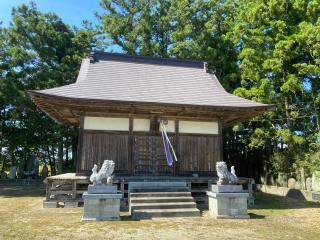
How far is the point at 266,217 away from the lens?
30.4 ft

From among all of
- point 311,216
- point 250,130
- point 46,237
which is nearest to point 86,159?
point 46,237

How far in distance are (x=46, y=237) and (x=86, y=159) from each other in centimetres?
517

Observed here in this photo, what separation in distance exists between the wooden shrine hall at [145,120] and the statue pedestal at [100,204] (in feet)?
10.5

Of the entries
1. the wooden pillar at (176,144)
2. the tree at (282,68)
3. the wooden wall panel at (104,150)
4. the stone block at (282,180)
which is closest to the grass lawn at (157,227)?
the wooden wall panel at (104,150)

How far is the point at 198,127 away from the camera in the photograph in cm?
1263

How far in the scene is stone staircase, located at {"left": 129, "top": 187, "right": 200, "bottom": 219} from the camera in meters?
9.13

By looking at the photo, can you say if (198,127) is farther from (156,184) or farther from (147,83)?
(156,184)

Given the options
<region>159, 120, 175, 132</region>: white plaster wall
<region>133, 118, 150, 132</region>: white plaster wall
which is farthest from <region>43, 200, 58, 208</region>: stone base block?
<region>159, 120, 175, 132</region>: white plaster wall

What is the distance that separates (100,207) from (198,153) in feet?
16.8

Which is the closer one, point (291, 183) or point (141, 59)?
point (141, 59)

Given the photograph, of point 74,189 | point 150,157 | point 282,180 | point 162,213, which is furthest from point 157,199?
point 282,180

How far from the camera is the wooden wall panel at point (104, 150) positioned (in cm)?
1166

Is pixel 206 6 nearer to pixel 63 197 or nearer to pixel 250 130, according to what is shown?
pixel 250 130

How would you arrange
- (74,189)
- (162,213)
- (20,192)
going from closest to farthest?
(162,213)
(74,189)
(20,192)
